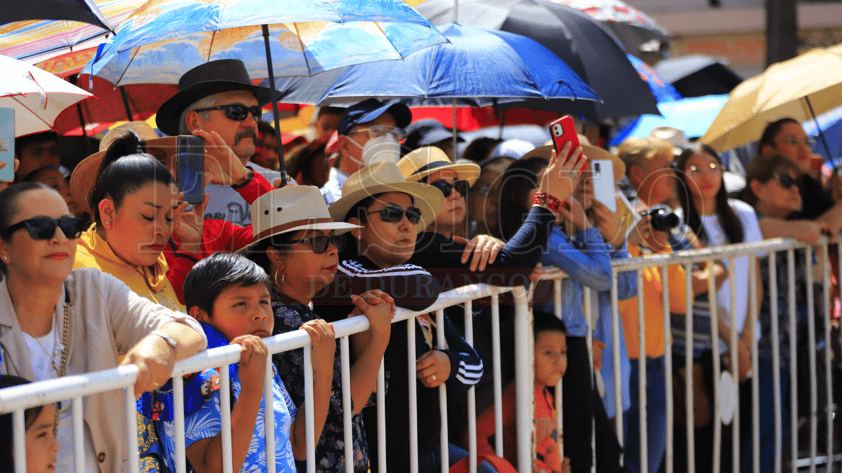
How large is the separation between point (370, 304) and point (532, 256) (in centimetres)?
92

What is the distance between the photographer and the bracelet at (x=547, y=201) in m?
3.60

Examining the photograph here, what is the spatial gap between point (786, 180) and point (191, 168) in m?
3.82

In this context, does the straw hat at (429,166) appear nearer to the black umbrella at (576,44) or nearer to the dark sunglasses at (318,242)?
the dark sunglasses at (318,242)

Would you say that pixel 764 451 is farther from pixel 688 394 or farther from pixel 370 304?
pixel 370 304

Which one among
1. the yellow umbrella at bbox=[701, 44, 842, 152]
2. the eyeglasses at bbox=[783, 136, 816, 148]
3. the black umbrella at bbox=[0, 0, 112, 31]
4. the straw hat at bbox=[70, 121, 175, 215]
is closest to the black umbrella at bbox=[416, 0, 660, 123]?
the yellow umbrella at bbox=[701, 44, 842, 152]

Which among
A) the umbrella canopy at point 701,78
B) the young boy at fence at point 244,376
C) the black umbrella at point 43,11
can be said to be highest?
the black umbrella at point 43,11

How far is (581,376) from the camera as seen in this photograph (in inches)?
→ 150

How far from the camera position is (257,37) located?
432 cm

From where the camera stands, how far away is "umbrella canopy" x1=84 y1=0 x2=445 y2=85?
10.3ft

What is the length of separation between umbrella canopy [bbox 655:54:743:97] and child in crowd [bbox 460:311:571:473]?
564cm

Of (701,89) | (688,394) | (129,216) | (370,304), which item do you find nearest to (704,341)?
(688,394)

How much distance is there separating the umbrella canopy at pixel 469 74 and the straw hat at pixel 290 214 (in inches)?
45.2

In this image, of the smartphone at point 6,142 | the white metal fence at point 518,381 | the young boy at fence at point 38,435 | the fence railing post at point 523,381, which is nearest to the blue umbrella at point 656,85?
the white metal fence at point 518,381

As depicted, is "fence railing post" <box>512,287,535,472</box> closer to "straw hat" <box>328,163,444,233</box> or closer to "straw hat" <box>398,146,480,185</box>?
"straw hat" <box>328,163,444,233</box>
